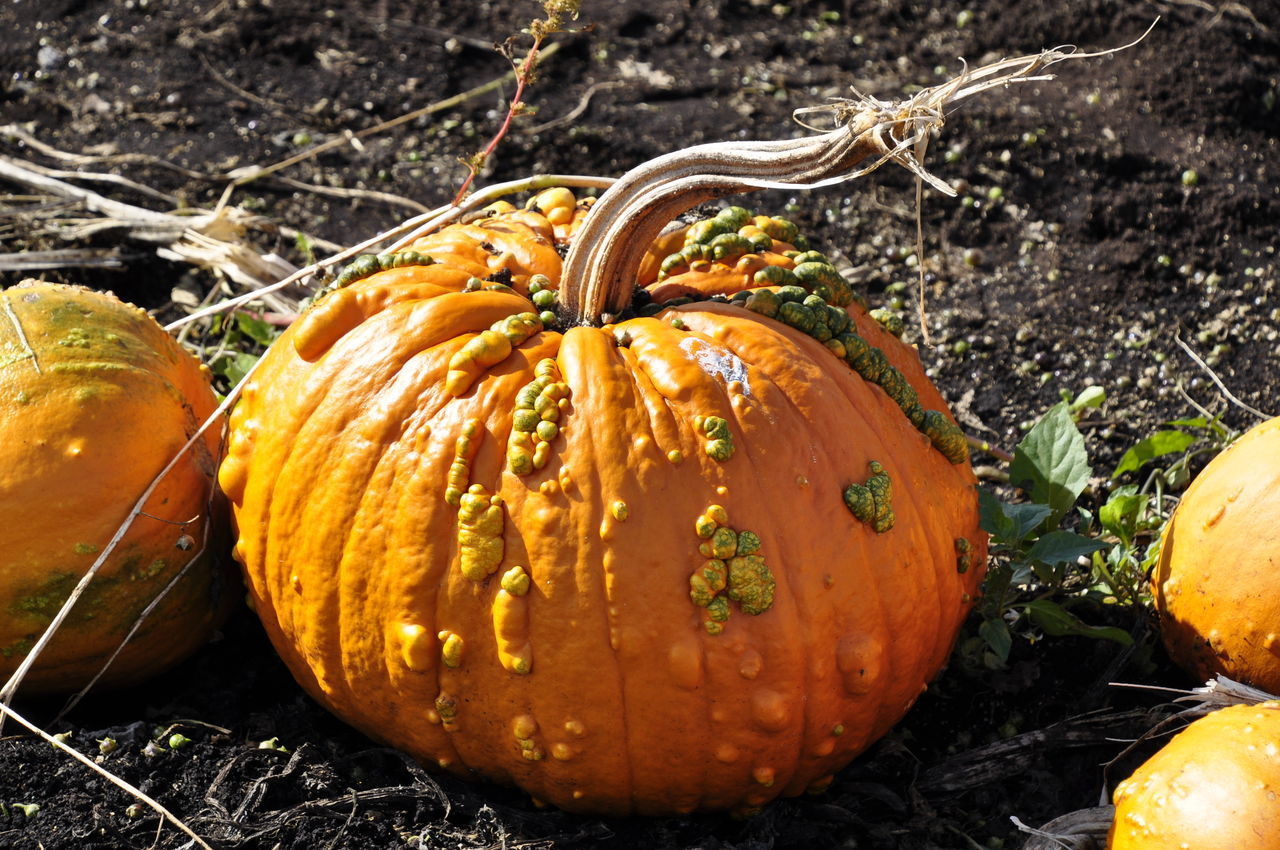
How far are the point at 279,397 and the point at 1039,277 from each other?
3363mm

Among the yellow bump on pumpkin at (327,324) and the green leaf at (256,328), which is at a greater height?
the yellow bump on pumpkin at (327,324)

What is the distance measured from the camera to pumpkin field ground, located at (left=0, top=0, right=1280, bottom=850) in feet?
9.94

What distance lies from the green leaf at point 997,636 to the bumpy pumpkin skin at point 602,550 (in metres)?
0.28

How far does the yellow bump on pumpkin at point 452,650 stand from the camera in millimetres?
2691

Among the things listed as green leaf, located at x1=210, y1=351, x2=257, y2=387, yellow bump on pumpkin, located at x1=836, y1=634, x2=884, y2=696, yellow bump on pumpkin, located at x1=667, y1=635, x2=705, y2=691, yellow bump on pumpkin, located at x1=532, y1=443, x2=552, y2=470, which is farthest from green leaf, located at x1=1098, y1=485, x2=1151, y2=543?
green leaf, located at x1=210, y1=351, x2=257, y2=387

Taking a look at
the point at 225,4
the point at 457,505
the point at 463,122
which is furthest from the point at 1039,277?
the point at 225,4

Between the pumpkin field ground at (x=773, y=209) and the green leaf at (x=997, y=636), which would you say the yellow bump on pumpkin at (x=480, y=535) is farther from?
the green leaf at (x=997, y=636)

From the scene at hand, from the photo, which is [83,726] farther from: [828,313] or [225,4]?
[225,4]

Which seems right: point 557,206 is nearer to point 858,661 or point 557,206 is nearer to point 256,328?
point 858,661

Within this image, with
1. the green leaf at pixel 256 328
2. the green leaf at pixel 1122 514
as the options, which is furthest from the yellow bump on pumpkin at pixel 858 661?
the green leaf at pixel 256 328

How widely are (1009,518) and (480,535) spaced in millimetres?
1489

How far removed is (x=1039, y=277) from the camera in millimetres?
5117

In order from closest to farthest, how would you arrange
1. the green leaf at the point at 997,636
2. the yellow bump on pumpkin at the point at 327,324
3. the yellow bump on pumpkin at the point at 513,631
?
1. the yellow bump on pumpkin at the point at 513,631
2. the yellow bump on pumpkin at the point at 327,324
3. the green leaf at the point at 997,636

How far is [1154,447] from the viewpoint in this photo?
411 centimetres
